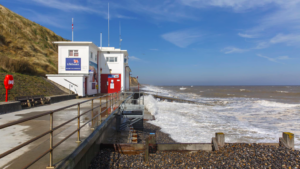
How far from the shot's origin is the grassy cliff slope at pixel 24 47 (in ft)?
60.3

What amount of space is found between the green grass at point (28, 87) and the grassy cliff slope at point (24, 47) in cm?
268

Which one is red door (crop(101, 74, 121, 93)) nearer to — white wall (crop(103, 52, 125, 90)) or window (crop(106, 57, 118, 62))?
white wall (crop(103, 52, 125, 90))

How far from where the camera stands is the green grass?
11.7m

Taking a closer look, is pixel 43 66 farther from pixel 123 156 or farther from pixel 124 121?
pixel 123 156

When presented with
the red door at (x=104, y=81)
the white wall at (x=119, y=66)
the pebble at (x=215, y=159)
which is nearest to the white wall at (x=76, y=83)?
the red door at (x=104, y=81)

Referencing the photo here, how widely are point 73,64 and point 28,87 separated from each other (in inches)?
202

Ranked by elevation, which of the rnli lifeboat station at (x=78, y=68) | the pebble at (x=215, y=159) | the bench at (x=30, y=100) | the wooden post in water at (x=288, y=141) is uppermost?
the rnli lifeboat station at (x=78, y=68)

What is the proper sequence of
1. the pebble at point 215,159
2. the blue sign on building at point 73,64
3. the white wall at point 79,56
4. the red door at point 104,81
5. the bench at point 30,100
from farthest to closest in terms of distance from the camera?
the red door at point 104,81
the blue sign on building at point 73,64
the white wall at point 79,56
the bench at point 30,100
the pebble at point 215,159

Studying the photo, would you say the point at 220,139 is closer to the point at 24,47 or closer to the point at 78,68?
the point at 78,68

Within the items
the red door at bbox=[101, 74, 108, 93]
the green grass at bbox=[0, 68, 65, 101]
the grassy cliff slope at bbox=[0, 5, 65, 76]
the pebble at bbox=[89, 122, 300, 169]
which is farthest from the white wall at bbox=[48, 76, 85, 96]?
the pebble at bbox=[89, 122, 300, 169]

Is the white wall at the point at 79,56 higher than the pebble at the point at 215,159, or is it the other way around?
the white wall at the point at 79,56

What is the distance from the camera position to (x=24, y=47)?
26.8 meters

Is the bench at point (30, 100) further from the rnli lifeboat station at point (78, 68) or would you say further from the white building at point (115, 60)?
the white building at point (115, 60)

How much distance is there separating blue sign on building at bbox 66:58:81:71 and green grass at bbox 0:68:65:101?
248 cm
